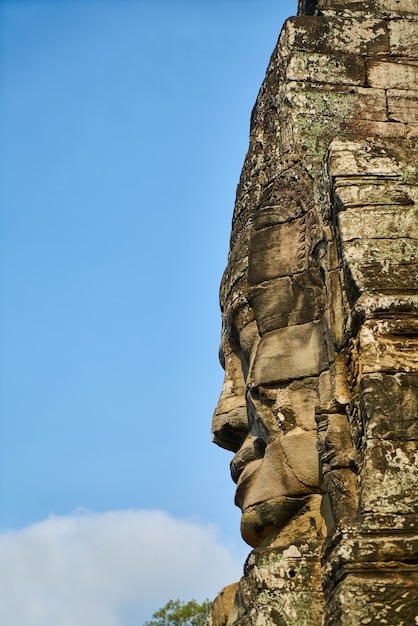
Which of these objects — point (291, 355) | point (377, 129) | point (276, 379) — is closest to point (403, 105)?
point (377, 129)

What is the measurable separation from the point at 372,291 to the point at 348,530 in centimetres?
198

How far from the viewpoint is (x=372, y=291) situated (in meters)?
9.84

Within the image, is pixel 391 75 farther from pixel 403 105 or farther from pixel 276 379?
pixel 276 379

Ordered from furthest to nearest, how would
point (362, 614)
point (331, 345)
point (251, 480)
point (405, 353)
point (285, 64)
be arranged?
point (285, 64), point (251, 480), point (331, 345), point (405, 353), point (362, 614)

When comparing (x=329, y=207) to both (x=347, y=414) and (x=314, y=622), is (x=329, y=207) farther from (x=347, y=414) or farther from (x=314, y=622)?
(x=314, y=622)

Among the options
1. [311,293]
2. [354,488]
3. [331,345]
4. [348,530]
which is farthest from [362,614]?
[311,293]

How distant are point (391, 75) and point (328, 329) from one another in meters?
3.12

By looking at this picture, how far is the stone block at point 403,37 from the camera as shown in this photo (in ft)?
40.9

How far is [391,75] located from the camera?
1231cm

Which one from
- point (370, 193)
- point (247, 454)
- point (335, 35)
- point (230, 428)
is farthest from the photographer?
point (335, 35)

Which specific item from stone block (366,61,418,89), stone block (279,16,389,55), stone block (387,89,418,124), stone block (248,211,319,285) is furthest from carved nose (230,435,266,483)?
stone block (279,16,389,55)

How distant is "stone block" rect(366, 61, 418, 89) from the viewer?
40.2ft

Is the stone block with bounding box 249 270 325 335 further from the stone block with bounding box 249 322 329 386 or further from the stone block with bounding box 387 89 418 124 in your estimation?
the stone block with bounding box 387 89 418 124

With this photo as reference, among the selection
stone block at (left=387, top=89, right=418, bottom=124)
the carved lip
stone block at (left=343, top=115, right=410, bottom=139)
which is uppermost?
stone block at (left=387, top=89, right=418, bottom=124)
